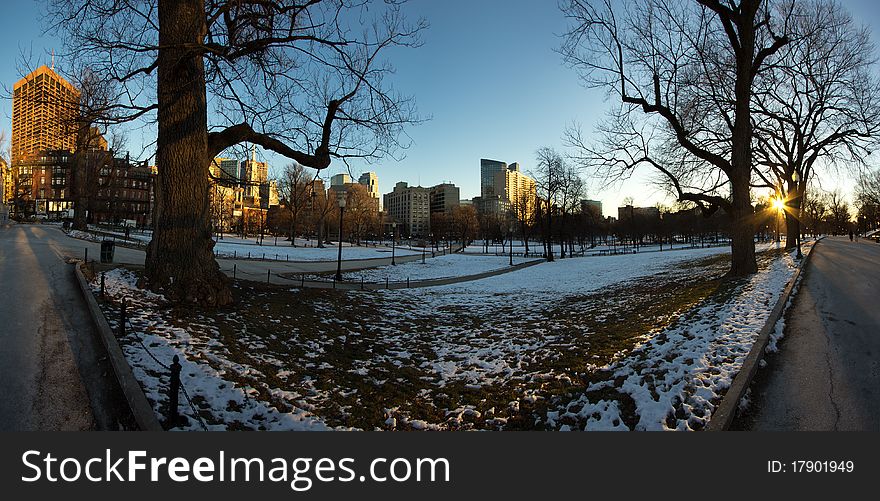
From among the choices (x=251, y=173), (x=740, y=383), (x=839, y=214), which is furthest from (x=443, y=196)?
(x=740, y=383)

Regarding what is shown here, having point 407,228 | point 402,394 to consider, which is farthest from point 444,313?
point 407,228

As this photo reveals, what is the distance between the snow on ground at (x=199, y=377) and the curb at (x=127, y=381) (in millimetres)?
108

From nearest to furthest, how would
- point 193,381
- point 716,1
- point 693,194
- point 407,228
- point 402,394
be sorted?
1. point 193,381
2. point 402,394
3. point 716,1
4. point 693,194
5. point 407,228

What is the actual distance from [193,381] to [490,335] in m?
6.50

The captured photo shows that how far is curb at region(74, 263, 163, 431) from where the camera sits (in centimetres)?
418

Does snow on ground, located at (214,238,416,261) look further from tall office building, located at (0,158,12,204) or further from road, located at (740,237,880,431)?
tall office building, located at (0,158,12,204)

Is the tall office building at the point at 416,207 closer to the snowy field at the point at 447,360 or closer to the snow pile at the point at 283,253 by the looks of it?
the snow pile at the point at 283,253

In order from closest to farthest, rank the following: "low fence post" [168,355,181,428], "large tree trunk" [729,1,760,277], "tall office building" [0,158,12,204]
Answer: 1. "low fence post" [168,355,181,428]
2. "large tree trunk" [729,1,760,277]
3. "tall office building" [0,158,12,204]

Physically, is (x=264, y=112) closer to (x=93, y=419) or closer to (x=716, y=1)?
(x=93, y=419)

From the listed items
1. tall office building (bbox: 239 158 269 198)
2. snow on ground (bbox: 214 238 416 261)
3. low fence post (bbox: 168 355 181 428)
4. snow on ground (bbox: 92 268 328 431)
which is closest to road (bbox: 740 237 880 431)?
snow on ground (bbox: 92 268 328 431)

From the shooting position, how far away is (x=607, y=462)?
374 cm

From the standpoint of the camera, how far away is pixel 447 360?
312 inches

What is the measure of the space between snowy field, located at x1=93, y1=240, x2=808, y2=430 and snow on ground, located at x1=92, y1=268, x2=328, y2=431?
0.03 meters

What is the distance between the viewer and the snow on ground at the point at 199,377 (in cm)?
476
